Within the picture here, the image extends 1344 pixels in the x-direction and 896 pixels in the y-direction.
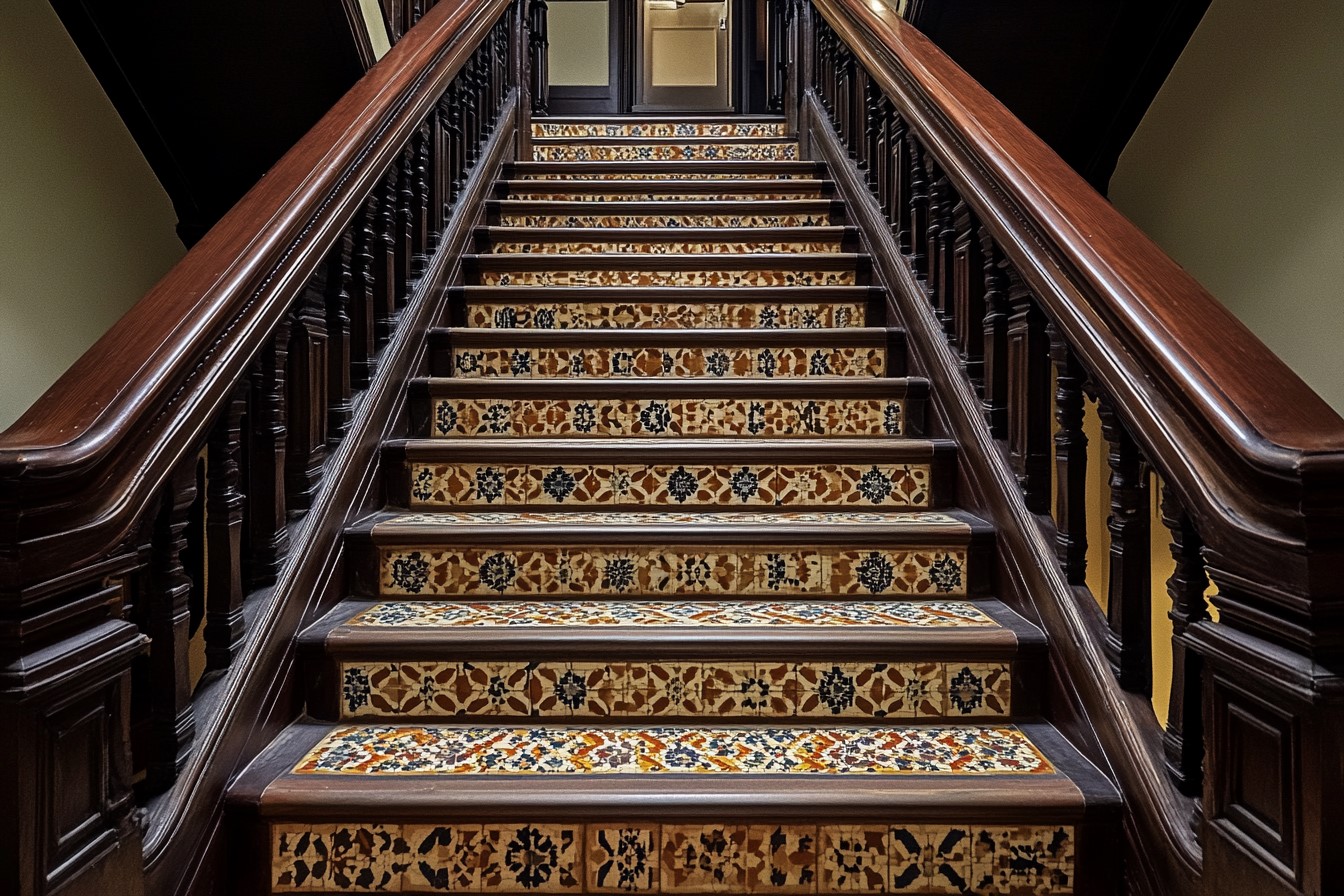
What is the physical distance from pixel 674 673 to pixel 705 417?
0.75 metres

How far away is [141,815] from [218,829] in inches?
5.4

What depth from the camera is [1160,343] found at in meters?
0.96

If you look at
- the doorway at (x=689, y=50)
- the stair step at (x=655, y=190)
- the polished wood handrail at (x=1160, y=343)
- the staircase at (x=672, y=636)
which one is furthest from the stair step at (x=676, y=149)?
the doorway at (x=689, y=50)

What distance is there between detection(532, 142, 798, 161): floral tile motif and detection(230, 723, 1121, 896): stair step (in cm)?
301

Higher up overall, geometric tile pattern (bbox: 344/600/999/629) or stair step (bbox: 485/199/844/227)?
stair step (bbox: 485/199/844/227)

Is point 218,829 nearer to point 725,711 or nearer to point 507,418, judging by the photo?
point 725,711

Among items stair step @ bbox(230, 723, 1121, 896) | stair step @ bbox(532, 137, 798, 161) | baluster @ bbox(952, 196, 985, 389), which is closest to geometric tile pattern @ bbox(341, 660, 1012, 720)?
stair step @ bbox(230, 723, 1121, 896)

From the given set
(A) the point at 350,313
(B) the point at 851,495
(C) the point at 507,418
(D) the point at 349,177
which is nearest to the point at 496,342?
(C) the point at 507,418

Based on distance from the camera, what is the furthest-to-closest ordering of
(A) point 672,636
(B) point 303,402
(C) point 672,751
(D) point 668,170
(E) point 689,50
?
(E) point 689,50
(D) point 668,170
(B) point 303,402
(A) point 672,636
(C) point 672,751

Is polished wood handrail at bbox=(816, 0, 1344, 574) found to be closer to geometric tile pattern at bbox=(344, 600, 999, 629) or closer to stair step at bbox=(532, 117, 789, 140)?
geometric tile pattern at bbox=(344, 600, 999, 629)

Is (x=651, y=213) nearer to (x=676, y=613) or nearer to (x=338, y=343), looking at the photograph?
(x=338, y=343)

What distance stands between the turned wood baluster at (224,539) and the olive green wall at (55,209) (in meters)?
1.16

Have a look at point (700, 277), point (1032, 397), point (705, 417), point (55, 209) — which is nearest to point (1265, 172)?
point (1032, 397)

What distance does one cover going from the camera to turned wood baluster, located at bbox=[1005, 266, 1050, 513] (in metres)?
1.43
